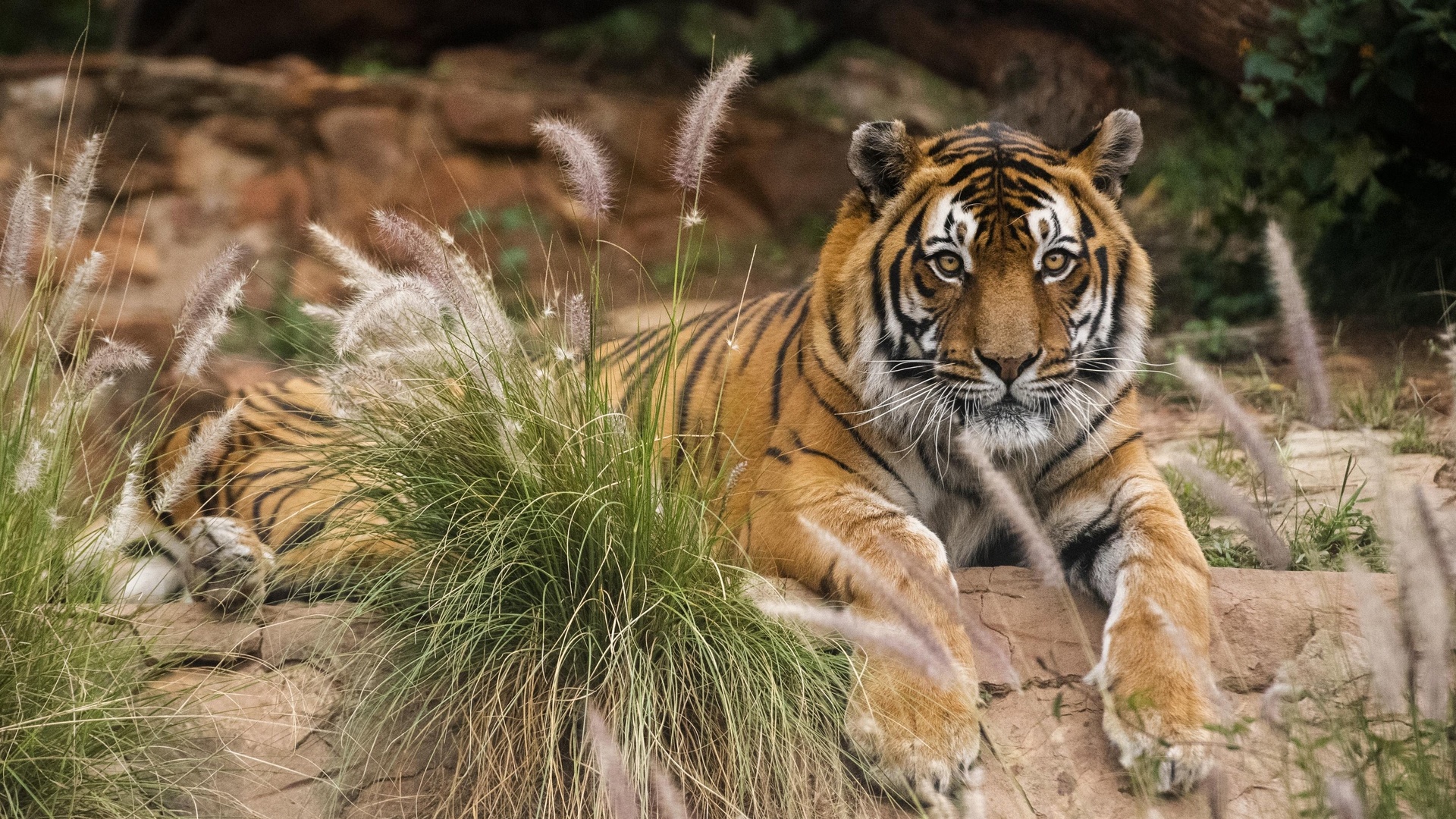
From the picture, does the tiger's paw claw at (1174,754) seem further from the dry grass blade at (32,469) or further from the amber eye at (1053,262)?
the dry grass blade at (32,469)

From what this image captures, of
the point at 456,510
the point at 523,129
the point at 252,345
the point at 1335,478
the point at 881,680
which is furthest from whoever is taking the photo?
the point at 523,129

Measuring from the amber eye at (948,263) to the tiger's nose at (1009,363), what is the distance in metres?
0.22

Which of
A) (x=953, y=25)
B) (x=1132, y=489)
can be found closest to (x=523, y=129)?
(x=953, y=25)

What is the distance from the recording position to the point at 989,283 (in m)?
2.87

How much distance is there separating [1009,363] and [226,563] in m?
2.06

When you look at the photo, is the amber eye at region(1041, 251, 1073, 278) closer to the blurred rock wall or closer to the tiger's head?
the tiger's head

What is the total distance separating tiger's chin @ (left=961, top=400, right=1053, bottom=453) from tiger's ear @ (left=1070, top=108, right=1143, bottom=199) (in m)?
0.64

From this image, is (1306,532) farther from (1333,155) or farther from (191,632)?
(191,632)

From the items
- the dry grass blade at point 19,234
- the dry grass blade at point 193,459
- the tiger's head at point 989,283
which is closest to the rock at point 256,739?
the dry grass blade at point 193,459

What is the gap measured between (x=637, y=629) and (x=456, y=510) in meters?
0.49

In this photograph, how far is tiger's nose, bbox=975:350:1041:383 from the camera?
110 inches

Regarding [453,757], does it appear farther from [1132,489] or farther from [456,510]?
[1132,489]

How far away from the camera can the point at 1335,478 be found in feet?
11.6

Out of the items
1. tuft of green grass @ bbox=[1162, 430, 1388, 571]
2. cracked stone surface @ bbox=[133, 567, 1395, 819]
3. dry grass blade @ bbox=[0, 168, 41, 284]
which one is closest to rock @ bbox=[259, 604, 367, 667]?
cracked stone surface @ bbox=[133, 567, 1395, 819]
